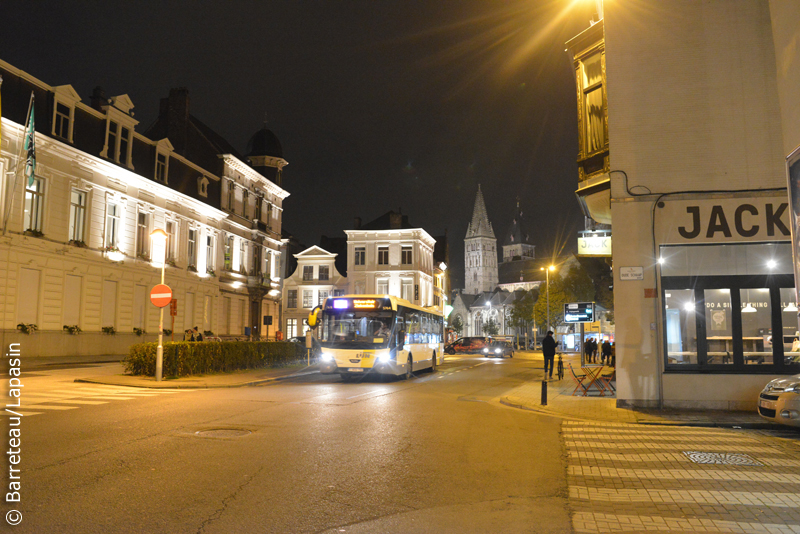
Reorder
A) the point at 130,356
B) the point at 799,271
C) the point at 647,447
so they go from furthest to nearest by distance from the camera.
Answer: the point at 130,356 → the point at 647,447 → the point at 799,271

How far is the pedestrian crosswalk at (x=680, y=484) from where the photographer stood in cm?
543

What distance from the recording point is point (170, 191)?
126 feet

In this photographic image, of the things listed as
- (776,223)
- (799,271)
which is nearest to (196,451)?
(799,271)

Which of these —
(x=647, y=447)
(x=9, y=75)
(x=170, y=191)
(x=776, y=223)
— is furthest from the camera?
(x=170, y=191)

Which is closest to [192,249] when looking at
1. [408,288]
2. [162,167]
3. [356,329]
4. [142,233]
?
[142,233]

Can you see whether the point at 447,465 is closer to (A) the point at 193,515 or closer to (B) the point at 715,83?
(A) the point at 193,515

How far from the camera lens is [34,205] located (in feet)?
92.1

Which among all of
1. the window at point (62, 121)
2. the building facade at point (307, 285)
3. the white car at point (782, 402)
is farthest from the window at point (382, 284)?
the white car at point (782, 402)

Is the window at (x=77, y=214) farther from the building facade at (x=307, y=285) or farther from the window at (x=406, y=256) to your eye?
the window at (x=406, y=256)

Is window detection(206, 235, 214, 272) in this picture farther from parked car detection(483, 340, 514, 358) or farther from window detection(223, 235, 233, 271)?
parked car detection(483, 340, 514, 358)

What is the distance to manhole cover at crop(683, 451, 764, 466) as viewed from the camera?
8048mm

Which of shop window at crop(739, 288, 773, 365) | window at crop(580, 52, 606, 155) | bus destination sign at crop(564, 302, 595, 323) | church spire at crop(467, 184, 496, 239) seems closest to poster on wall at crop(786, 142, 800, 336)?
shop window at crop(739, 288, 773, 365)

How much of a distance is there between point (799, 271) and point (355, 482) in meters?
5.22

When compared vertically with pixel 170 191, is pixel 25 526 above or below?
below
